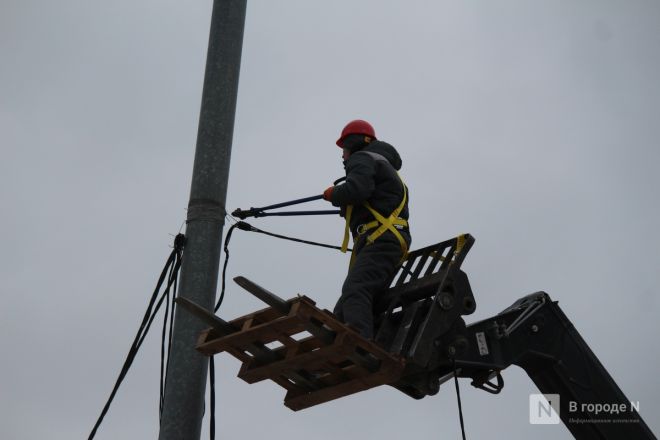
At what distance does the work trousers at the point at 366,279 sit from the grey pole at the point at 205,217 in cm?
110

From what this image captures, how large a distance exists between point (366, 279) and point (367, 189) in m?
0.80

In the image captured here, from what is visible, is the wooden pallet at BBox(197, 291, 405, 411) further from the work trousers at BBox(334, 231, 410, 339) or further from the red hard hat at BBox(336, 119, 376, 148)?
the red hard hat at BBox(336, 119, 376, 148)

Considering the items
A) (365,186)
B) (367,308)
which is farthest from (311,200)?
(367,308)

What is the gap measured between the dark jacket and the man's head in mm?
219

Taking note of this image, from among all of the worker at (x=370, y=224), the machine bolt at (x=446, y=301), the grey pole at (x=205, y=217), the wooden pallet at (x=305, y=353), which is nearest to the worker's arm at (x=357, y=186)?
the worker at (x=370, y=224)

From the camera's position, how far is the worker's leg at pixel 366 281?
7.23 m

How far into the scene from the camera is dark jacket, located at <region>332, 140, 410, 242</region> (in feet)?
25.5

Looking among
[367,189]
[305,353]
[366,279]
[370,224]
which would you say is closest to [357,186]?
[367,189]

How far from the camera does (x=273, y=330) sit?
6.32 metres

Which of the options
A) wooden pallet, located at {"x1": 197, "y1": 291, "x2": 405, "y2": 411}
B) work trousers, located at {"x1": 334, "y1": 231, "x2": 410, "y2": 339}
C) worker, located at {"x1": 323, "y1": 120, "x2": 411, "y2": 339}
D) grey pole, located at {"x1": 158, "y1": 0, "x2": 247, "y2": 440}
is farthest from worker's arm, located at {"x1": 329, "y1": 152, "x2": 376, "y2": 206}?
wooden pallet, located at {"x1": 197, "y1": 291, "x2": 405, "y2": 411}

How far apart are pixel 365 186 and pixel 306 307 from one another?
1.90m

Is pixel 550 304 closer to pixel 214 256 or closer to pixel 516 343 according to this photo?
pixel 516 343

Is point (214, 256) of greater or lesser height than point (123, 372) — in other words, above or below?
above

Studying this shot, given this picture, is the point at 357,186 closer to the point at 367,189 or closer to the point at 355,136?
the point at 367,189
